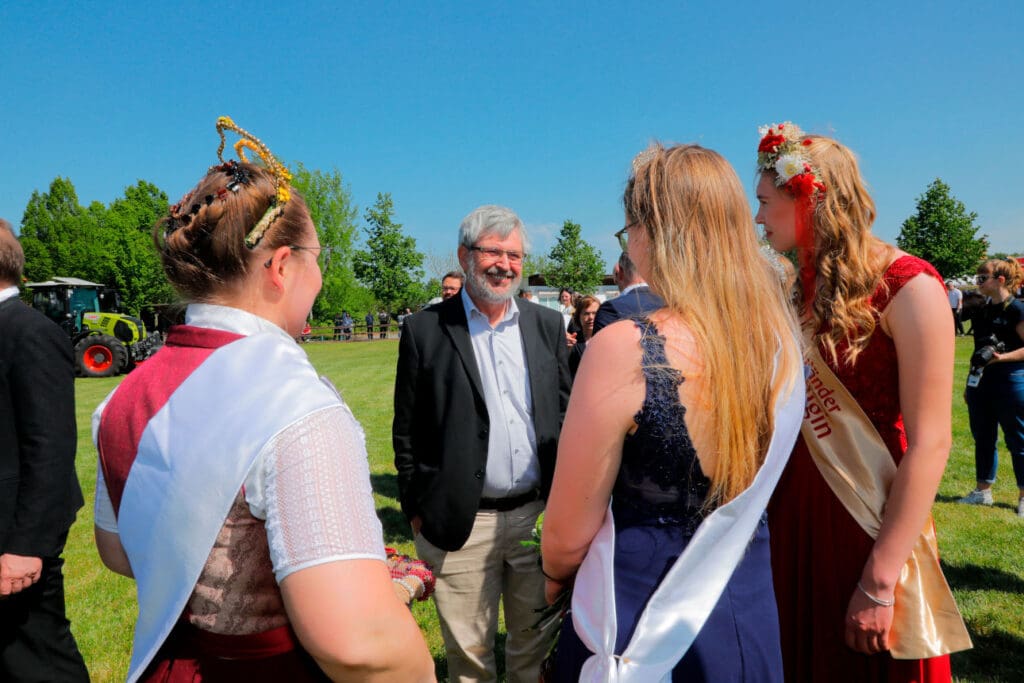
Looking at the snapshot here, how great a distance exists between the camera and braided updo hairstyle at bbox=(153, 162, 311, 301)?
126 cm

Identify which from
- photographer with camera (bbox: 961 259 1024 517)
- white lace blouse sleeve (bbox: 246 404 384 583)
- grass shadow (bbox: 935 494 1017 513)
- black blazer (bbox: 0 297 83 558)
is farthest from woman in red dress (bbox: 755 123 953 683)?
grass shadow (bbox: 935 494 1017 513)

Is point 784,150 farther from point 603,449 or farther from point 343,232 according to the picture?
point 343,232

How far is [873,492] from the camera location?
1829mm

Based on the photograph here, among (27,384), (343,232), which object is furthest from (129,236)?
(27,384)

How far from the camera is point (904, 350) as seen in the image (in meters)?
1.74

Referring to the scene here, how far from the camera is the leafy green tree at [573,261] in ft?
148

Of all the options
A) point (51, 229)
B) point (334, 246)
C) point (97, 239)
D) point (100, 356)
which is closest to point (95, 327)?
point (100, 356)

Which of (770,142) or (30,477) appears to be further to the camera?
(30,477)

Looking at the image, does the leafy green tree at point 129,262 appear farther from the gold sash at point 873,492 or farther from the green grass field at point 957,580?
the gold sash at point 873,492

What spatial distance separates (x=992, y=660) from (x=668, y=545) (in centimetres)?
311

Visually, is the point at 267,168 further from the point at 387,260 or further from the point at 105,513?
the point at 387,260

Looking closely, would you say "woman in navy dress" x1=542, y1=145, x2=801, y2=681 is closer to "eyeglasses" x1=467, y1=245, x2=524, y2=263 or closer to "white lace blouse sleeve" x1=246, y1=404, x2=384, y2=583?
"white lace blouse sleeve" x1=246, y1=404, x2=384, y2=583

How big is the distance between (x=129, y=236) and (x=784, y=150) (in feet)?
150

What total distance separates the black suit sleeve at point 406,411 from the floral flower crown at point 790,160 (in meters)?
1.69
